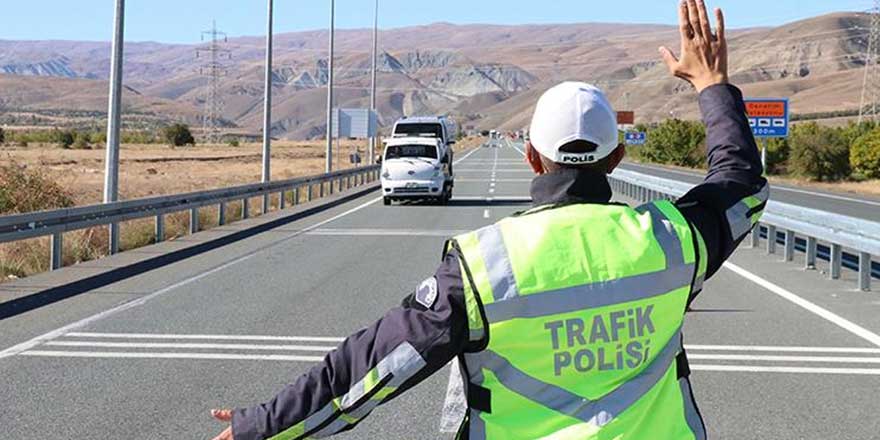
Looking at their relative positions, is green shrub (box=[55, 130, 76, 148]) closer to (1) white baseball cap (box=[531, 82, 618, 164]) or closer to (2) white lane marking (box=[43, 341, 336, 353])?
(2) white lane marking (box=[43, 341, 336, 353])

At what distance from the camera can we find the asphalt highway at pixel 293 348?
7.66m

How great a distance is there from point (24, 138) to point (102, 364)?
358 feet

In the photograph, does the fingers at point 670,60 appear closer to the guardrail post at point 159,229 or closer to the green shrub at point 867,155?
the guardrail post at point 159,229

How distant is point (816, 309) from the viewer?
12.7 meters

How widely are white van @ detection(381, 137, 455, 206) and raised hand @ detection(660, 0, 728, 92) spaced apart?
29075mm

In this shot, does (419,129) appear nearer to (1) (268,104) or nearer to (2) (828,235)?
(1) (268,104)

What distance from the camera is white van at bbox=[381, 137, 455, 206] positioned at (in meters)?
32.4

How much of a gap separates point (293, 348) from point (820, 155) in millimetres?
65787

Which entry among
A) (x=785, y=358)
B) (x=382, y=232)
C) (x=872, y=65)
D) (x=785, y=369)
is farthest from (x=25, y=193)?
(x=872, y=65)

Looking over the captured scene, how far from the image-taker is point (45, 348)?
402 inches

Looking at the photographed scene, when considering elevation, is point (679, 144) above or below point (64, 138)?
above

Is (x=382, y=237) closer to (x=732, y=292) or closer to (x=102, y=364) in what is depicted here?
(x=732, y=292)

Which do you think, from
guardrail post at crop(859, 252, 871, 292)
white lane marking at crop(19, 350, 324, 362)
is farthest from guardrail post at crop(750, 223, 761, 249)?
white lane marking at crop(19, 350, 324, 362)

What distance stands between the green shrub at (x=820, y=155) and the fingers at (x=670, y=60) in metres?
69.9
